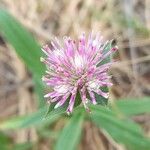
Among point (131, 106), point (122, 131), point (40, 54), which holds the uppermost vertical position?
point (40, 54)

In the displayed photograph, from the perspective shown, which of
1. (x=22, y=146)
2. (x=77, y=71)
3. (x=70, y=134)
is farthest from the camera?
(x=22, y=146)

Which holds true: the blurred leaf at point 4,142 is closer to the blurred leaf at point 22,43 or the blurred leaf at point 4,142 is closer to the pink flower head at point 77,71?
the blurred leaf at point 22,43

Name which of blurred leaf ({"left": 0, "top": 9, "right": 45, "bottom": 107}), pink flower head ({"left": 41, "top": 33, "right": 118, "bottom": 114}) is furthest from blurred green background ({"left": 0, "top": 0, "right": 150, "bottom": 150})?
pink flower head ({"left": 41, "top": 33, "right": 118, "bottom": 114})

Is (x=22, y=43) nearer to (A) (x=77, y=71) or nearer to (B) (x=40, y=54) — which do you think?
(B) (x=40, y=54)

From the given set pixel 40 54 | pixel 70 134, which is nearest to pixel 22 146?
pixel 70 134

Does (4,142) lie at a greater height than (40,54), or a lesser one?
lesser

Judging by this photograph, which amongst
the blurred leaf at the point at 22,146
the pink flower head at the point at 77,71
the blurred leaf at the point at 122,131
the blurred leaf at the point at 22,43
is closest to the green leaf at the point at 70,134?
the blurred leaf at the point at 122,131

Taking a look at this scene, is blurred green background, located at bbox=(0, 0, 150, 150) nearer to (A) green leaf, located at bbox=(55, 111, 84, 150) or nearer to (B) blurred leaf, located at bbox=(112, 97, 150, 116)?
(B) blurred leaf, located at bbox=(112, 97, 150, 116)
